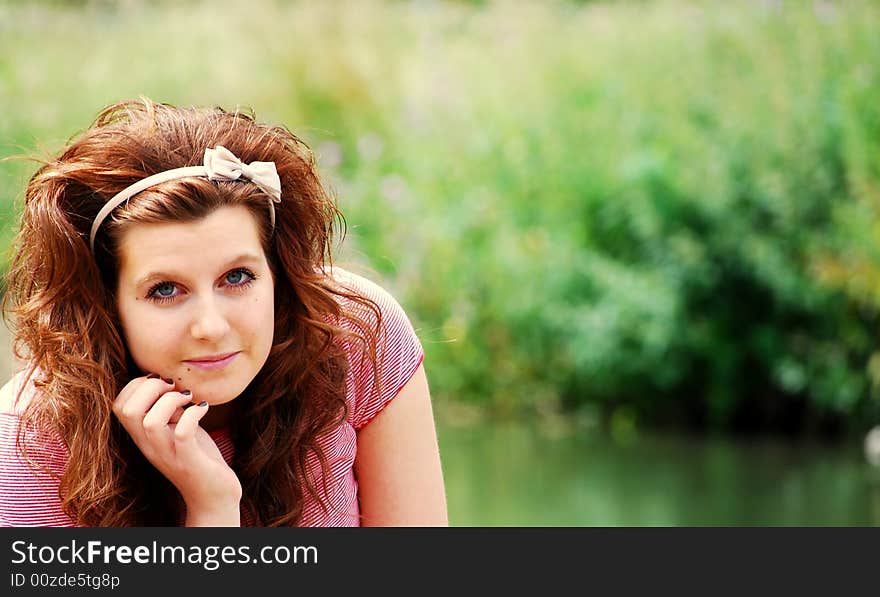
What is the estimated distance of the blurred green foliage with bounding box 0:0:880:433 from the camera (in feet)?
18.4

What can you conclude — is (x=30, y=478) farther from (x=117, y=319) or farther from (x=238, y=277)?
(x=238, y=277)

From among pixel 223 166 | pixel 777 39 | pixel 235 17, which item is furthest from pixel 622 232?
pixel 223 166

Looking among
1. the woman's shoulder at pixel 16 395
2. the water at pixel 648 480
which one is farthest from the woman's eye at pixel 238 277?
the water at pixel 648 480

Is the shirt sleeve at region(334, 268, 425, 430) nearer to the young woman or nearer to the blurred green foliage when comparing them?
the young woman

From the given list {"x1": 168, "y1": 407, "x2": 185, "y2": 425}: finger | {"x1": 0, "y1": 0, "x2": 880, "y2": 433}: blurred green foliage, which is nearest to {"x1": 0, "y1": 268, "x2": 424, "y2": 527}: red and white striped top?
{"x1": 168, "y1": 407, "x2": 185, "y2": 425}: finger

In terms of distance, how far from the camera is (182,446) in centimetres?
165

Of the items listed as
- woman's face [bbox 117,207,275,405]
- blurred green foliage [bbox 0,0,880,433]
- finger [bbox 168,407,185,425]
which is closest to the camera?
woman's face [bbox 117,207,275,405]

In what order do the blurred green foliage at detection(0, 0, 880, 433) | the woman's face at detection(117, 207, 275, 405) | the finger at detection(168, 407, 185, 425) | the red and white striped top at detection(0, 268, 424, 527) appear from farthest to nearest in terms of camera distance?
the blurred green foliage at detection(0, 0, 880, 433), the red and white striped top at detection(0, 268, 424, 527), the finger at detection(168, 407, 185, 425), the woman's face at detection(117, 207, 275, 405)

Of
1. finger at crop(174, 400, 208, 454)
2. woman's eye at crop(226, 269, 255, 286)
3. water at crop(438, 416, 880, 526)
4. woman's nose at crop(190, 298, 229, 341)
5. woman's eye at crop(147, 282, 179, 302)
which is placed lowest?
water at crop(438, 416, 880, 526)

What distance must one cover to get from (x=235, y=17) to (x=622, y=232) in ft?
13.1

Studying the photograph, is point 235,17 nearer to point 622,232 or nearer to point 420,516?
point 622,232

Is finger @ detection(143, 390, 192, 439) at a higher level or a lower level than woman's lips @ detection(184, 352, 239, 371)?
lower

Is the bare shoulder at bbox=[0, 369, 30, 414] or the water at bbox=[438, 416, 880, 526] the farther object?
the water at bbox=[438, 416, 880, 526]

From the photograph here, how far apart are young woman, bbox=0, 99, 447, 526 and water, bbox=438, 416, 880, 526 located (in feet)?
9.14
